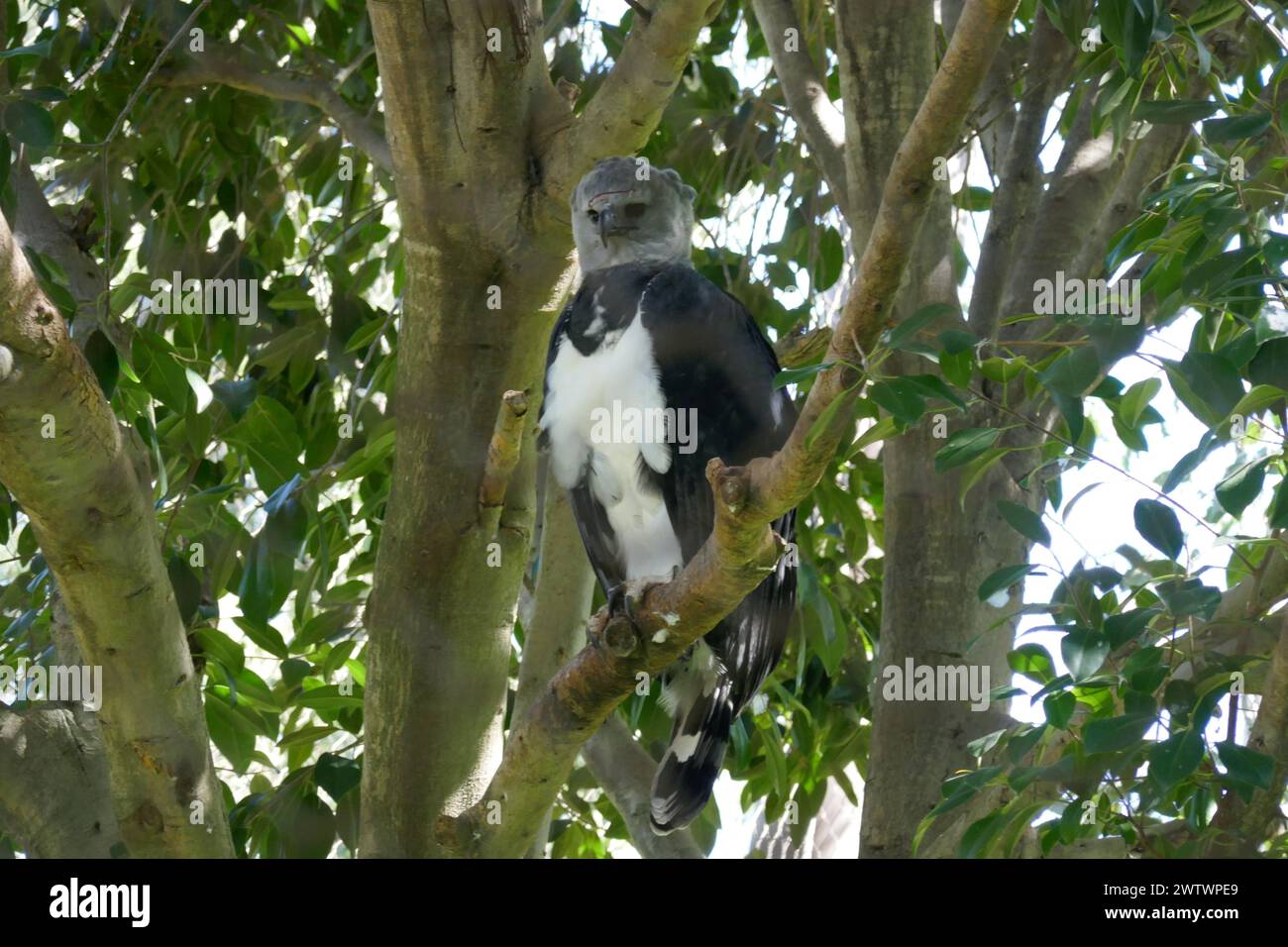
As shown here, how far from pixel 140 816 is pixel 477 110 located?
1426 millimetres

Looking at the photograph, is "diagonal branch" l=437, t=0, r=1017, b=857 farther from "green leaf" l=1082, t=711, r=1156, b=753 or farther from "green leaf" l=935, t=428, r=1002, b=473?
"green leaf" l=1082, t=711, r=1156, b=753

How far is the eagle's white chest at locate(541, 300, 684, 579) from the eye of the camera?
284 centimetres

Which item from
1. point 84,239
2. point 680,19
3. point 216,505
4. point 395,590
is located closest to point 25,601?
point 216,505

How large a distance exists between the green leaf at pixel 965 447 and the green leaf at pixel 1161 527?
0.79 ft

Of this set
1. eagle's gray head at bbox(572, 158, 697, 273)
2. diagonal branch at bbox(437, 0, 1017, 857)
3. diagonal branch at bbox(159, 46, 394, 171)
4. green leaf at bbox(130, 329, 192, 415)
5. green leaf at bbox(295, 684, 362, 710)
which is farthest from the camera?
diagonal branch at bbox(159, 46, 394, 171)

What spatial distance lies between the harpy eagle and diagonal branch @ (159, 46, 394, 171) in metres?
0.82

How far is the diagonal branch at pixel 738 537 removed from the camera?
1.60 metres

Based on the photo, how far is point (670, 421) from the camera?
2840 mm

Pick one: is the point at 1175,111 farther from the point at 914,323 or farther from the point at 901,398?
the point at 901,398

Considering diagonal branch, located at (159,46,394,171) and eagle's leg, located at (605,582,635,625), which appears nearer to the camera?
eagle's leg, located at (605,582,635,625)

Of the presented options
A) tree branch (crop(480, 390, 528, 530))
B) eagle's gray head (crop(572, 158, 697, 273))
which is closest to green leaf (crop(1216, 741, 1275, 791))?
tree branch (crop(480, 390, 528, 530))

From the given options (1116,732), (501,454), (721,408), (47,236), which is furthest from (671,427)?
(47,236)

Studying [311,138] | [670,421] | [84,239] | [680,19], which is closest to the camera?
[680,19]
